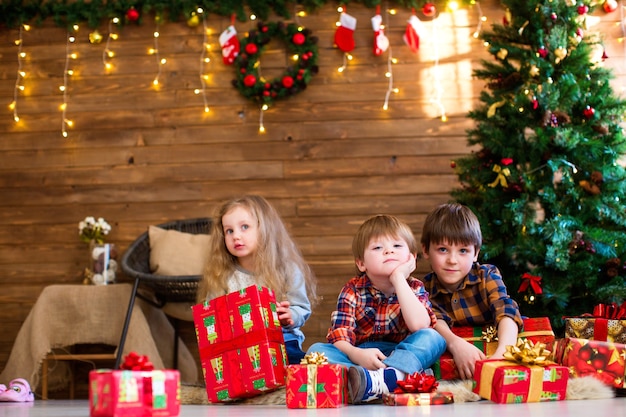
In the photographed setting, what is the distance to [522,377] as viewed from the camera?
77.7 inches

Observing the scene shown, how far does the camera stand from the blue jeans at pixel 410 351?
216cm

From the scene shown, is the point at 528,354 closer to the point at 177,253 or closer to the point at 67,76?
the point at 177,253

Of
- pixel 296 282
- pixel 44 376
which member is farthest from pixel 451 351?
pixel 44 376

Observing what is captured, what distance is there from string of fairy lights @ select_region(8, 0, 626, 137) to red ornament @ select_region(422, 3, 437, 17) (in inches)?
1.4

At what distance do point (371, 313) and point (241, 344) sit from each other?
1.36ft

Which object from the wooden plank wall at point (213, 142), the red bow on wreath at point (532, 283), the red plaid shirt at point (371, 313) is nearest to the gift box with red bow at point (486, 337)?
the red plaid shirt at point (371, 313)

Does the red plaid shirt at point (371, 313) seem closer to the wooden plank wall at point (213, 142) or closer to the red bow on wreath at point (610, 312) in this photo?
the red bow on wreath at point (610, 312)

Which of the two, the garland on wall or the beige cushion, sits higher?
the garland on wall

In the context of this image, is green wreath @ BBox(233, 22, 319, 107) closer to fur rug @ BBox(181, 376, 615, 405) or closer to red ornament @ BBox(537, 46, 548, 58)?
red ornament @ BBox(537, 46, 548, 58)

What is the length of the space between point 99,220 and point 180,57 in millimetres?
982

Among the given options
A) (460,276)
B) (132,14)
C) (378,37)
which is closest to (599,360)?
(460,276)

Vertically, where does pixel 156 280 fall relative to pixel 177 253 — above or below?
below

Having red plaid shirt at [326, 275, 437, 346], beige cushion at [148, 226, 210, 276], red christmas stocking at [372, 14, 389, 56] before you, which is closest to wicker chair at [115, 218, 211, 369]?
beige cushion at [148, 226, 210, 276]

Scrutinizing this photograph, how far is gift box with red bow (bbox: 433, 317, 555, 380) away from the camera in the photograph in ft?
7.89
